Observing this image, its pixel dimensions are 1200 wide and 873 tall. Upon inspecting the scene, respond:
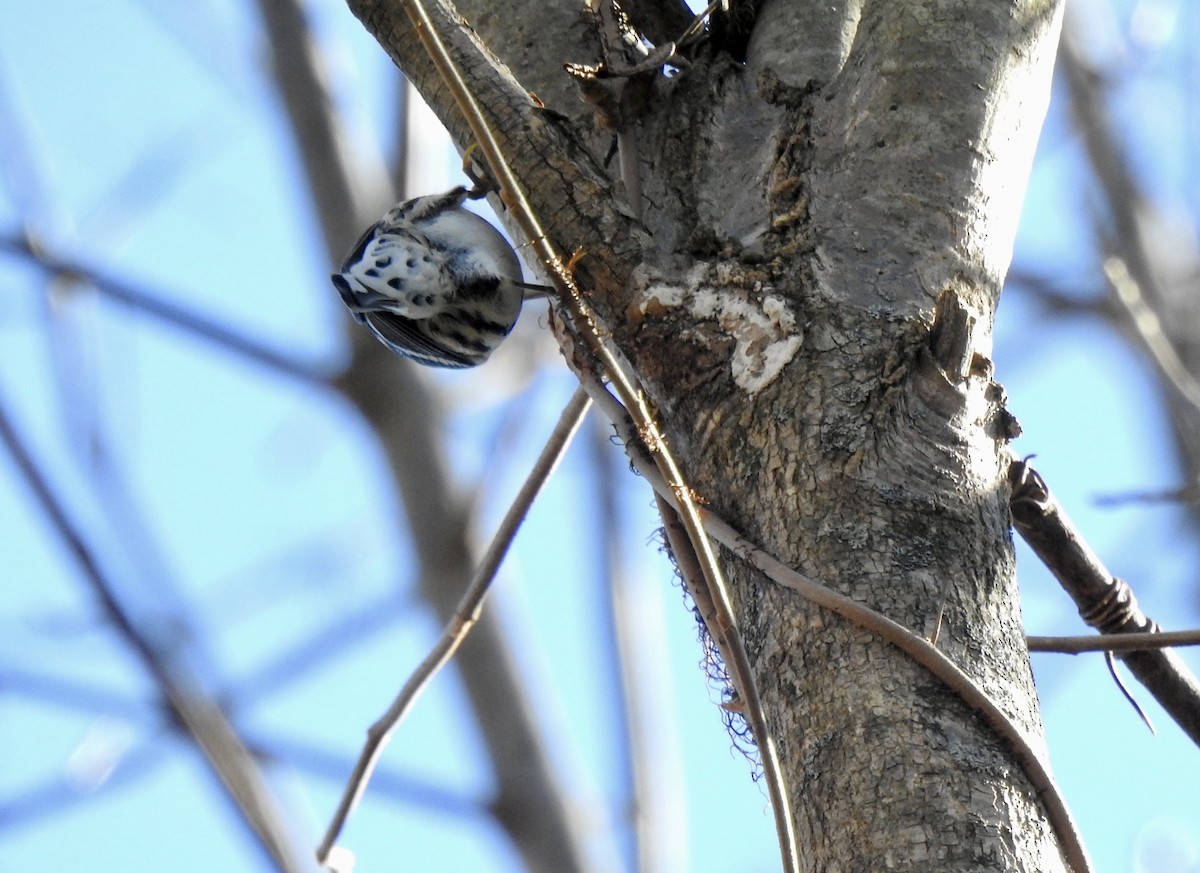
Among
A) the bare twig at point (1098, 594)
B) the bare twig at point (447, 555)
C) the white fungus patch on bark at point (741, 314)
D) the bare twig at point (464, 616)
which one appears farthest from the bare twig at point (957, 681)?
the bare twig at point (447, 555)

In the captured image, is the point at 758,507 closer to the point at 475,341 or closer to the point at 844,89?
the point at 844,89

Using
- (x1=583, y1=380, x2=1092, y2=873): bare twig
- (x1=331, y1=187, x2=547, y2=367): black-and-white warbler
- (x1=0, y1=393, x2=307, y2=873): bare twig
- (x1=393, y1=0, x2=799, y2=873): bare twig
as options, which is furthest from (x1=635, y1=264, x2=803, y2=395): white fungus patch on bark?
(x1=331, y1=187, x2=547, y2=367): black-and-white warbler

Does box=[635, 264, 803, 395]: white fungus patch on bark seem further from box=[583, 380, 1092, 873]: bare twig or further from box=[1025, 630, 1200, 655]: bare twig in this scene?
box=[1025, 630, 1200, 655]: bare twig

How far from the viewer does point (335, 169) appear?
398 cm

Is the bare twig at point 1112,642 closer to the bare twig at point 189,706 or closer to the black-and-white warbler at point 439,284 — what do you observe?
the bare twig at point 189,706

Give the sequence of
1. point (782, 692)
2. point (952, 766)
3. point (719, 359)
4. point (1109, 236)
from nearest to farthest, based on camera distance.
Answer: point (952, 766), point (782, 692), point (719, 359), point (1109, 236)

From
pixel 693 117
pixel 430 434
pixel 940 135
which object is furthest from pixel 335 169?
pixel 940 135

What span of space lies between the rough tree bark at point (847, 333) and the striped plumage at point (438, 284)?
84 cm

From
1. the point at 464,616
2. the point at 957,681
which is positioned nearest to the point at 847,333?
the point at 957,681

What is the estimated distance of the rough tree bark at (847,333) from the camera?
3.90 feet

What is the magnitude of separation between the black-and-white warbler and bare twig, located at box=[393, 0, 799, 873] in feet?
4.04

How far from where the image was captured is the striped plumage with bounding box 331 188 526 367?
8.77 ft

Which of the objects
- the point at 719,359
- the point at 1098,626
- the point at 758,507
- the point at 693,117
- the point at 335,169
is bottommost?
the point at 758,507

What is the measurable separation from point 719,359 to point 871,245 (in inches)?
8.5
